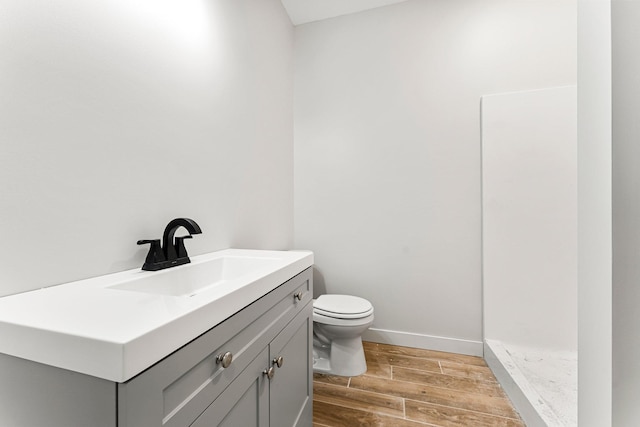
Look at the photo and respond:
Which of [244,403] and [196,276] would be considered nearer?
[244,403]

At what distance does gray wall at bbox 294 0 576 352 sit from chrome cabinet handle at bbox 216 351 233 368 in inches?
66.5

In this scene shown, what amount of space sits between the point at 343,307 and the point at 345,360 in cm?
33

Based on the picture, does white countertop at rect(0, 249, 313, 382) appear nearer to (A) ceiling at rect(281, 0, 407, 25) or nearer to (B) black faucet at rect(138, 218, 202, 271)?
(B) black faucet at rect(138, 218, 202, 271)

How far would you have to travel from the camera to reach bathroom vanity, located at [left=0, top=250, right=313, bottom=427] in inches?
16.7

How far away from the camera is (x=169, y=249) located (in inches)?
40.8

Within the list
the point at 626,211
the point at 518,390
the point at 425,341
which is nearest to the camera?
the point at 626,211

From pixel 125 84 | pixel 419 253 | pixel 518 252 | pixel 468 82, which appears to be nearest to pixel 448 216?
pixel 419 253

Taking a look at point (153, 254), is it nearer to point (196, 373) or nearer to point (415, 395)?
point (196, 373)

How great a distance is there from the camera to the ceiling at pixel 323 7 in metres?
2.15

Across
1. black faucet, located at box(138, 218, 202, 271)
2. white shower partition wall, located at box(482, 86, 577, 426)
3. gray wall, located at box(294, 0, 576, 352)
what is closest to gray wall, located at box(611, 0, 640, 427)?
white shower partition wall, located at box(482, 86, 577, 426)

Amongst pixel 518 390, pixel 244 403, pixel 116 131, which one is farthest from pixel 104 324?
pixel 518 390

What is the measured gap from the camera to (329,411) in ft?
4.77

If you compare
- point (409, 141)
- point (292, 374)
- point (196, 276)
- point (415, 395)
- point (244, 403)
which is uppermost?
point (409, 141)

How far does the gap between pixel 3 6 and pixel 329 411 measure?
191 centimetres
